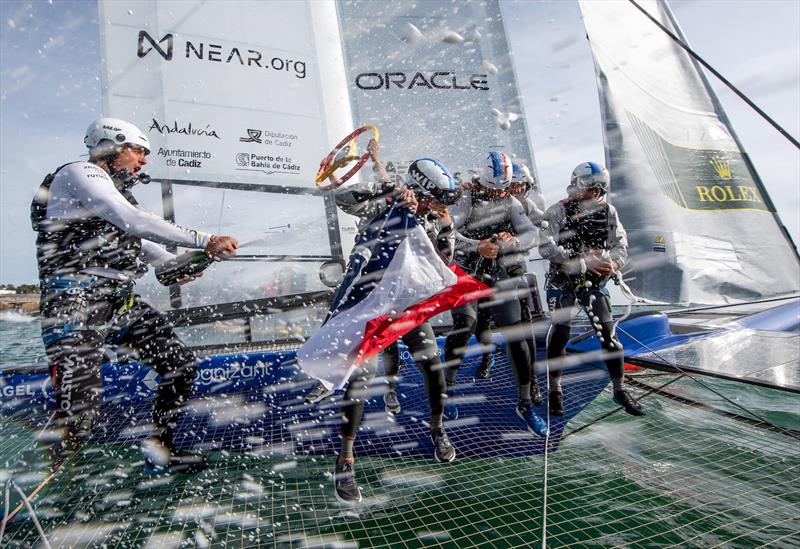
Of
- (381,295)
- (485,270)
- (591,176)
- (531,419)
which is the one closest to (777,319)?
(591,176)

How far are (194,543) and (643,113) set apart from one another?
652 cm

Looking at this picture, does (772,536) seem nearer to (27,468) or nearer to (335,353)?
(335,353)

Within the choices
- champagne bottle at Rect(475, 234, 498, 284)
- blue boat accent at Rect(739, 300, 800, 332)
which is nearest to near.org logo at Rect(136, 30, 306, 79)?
champagne bottle at Rect(475, 234, 498, 284)

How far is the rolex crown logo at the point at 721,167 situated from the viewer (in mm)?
5488

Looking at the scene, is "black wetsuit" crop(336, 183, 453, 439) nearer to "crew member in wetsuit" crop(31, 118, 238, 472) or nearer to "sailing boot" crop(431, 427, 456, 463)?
"sailing boot" crop(431, 427, 456, 463)

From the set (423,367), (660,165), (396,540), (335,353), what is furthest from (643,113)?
(396,540)

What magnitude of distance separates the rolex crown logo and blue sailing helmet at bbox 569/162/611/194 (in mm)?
3254

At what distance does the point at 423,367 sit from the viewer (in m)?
2.47

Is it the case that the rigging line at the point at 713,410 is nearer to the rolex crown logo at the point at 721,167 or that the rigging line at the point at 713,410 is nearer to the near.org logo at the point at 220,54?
the rolex crown logo at the point at 721,167

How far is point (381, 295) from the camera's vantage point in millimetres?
2459

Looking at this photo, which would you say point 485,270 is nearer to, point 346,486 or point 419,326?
point 419,326

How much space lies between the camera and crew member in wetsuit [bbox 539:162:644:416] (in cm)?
325

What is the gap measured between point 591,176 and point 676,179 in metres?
2.89

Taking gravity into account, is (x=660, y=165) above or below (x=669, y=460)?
above
